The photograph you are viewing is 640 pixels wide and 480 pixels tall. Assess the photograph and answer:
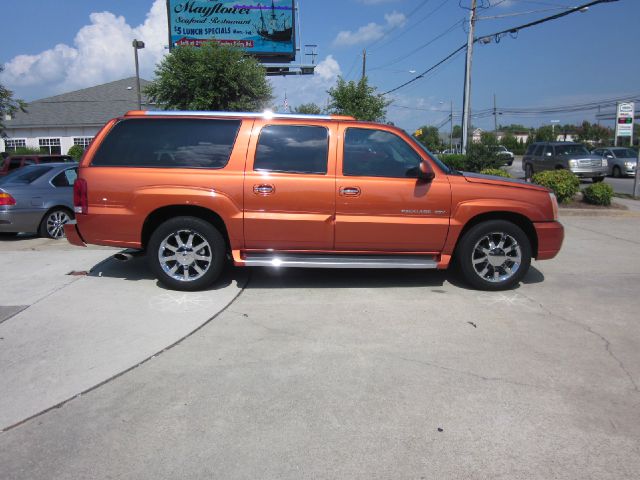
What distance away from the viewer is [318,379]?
12.4 ft

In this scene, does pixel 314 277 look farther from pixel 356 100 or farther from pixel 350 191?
pixel 356 100

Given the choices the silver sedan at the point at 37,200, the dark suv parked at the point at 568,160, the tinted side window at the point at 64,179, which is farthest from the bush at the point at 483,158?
the silver sedan at the point at 37,200

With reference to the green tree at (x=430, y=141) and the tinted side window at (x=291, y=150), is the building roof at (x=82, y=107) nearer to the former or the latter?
the green tree at (x=430, y=141)

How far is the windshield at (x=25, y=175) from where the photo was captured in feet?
30.3

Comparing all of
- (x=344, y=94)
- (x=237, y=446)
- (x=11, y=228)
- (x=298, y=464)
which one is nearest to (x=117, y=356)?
(x=237, y=446)

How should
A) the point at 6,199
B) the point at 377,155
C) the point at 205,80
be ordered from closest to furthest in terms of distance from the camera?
the point at 377,155
the point at 6,199
the point at 205,80

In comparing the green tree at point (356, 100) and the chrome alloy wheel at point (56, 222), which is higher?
the green tree at point (356, 100)

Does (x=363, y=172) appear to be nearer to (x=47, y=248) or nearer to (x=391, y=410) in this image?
(x=391, y=410)

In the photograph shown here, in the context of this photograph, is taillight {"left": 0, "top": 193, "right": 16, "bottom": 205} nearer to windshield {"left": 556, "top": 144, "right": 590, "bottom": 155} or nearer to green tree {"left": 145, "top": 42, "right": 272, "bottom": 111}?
green tree {"left": 145, "top": 42, "right": 272, "bottom": 111}

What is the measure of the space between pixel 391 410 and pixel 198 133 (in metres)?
3.77

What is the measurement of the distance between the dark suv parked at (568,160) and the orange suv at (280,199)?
17784 mm

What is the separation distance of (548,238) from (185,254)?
163 inches

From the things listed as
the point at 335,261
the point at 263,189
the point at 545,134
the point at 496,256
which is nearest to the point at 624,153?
the point at 496,256

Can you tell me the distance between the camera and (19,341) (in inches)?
175
